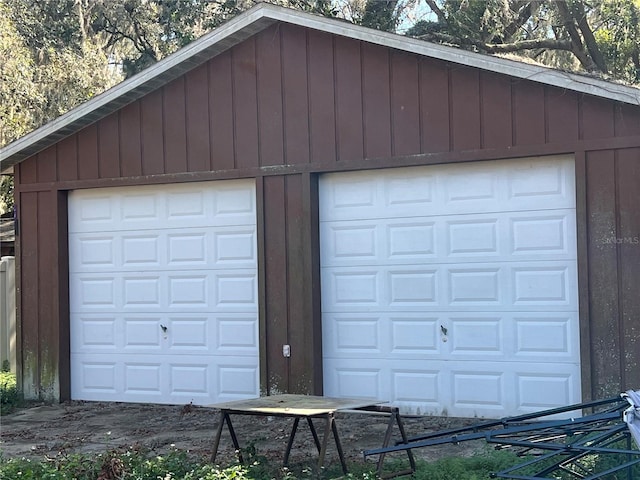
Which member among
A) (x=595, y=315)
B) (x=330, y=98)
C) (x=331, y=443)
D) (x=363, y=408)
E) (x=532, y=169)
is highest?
(x=330, y=98)

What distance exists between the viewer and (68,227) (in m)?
11.0

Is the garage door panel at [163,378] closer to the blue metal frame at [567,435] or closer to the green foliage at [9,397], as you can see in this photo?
the green foliage at [9,397]

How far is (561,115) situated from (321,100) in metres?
2.62

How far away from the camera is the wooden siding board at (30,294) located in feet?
36.0

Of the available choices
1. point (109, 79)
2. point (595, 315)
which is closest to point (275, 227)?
point (595, 315)

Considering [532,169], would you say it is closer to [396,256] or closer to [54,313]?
[396,256]

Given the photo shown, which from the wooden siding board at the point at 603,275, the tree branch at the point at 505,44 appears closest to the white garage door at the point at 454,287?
the wooden siding board at the point at 603,275

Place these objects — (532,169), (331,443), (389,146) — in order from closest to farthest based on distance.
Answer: (331,443) → (532,169) → (389,146)

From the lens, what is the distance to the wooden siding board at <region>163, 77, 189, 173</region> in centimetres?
1015

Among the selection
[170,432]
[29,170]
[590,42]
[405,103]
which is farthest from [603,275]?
[590,42]

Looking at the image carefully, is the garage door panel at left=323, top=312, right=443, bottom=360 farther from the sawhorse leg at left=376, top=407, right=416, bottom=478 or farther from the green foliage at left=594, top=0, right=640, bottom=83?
the green foliage at left=594, top=0, right=640, bottom=83

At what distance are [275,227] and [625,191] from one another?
3.75 metres

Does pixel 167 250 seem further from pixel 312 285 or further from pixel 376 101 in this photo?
pixel 376 101

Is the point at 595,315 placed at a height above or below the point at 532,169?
below
